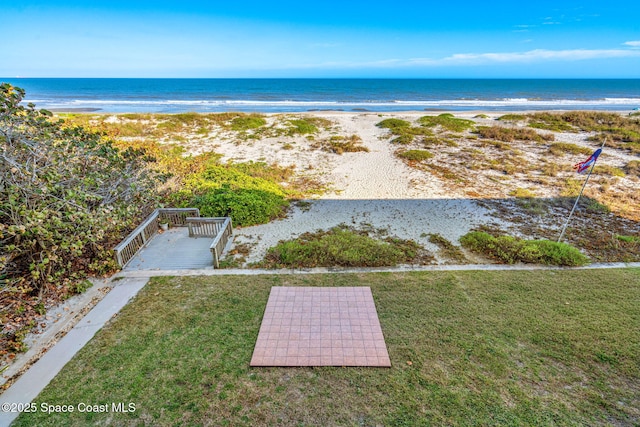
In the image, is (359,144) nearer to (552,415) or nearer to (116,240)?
(116,240)

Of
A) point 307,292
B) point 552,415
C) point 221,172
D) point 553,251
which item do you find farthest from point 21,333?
point 553,251

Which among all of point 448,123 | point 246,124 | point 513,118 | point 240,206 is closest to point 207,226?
point 240,206

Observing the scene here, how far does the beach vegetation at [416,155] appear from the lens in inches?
816

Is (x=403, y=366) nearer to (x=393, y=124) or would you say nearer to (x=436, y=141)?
(x=436, y=141)

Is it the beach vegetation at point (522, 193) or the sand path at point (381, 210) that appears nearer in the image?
the sand path at point (381, 210)

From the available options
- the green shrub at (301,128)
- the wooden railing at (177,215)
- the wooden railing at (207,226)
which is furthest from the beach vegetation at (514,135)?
the wooden railing at (177,215)

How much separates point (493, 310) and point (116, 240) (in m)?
10.7

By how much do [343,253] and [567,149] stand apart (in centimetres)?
2156

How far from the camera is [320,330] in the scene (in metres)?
6.36

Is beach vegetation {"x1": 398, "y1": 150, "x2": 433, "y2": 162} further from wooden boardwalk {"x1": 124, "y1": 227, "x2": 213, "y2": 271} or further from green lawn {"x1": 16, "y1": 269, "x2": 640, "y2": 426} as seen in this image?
wooden boardwalk {"x1": 124, "y1": 227, "x2": 213, "y2": 271}

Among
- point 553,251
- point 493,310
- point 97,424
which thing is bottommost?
point 97,424

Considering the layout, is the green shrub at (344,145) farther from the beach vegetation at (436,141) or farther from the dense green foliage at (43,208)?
the dense green foliage at (43,208)

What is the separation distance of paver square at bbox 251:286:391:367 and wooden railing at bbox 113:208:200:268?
4636 mm

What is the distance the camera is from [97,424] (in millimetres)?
4602
